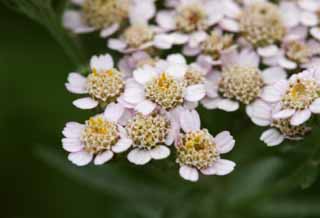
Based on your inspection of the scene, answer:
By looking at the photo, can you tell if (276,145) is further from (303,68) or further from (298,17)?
(298,17)

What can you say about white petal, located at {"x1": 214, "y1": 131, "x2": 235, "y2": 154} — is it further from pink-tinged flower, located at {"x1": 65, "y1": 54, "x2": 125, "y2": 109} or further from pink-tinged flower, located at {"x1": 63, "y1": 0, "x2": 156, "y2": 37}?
pink-tinged flower, located at {"x1": 63, "y1": 0, "x2": 156, "y2": 37}

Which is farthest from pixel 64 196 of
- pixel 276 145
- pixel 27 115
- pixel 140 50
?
→ pixel 276 145

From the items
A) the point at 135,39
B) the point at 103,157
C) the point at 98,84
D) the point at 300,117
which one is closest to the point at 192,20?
the point at 135,39

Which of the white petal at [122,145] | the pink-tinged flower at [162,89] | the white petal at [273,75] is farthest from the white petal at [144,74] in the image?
the white petal at [273,75]

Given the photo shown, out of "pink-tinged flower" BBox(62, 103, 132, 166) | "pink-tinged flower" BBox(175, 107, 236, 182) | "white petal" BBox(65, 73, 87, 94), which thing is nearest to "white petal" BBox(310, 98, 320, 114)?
"pink-tinged flower" BBox(175, 107, 236, 182)

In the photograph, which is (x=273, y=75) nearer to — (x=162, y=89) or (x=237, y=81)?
(x=237, y=81)

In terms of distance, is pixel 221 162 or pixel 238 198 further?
pixel 238 198
